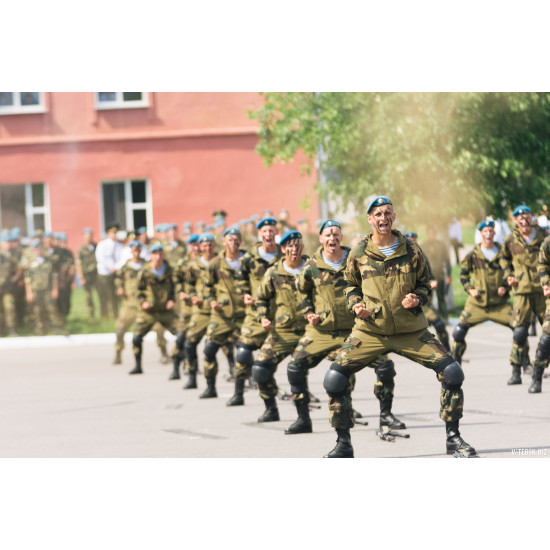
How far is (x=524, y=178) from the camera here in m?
14.3

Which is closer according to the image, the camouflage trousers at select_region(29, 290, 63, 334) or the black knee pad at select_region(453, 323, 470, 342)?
the black knee pad at select_region(453, 323, 470, 342)

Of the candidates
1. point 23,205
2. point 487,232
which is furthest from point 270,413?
point 23,205

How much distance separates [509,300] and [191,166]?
20.6 feet

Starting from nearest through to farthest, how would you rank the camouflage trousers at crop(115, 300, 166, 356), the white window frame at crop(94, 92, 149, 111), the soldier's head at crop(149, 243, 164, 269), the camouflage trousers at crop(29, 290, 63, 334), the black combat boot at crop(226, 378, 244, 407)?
the black combat boot at crop(226, 378, 244, 407), the white window frame at crop(94, 92, 149, 111), the soldier's head at crop(149, 243, 164, 269), the camouflage trousers at crop(115, 300, 166, 356), the camouflage trousers at crop(29, 290, 63, 334)

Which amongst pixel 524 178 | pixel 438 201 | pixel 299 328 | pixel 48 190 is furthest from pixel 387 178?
pixel 299 328

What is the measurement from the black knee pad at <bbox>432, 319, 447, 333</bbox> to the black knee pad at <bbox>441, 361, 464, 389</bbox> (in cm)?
573

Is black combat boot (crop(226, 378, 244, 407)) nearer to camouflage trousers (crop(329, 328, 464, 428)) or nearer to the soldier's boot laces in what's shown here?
the soldier's boot laces

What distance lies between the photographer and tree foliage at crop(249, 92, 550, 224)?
46.9 ft

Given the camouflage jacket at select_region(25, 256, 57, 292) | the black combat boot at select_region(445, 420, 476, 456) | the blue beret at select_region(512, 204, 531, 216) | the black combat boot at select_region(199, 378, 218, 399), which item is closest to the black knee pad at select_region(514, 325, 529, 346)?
the blue beret at select_region(512, 204, 531, 216)

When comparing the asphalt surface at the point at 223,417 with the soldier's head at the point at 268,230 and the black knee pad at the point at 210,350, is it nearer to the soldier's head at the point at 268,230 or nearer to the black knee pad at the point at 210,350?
the black knee pad at the point at 210,350

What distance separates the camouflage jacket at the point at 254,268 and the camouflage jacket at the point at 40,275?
8760 mm

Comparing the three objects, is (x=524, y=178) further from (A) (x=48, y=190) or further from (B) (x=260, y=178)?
(A) (x=48, y=190)

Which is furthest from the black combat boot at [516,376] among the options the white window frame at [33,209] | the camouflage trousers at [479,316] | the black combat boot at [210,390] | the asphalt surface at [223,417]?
the white window frame at [33,209]

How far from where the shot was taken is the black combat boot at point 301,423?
35.4 ft
